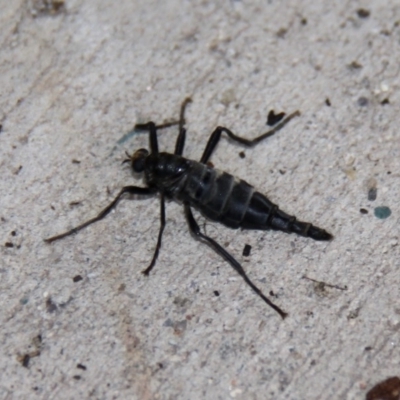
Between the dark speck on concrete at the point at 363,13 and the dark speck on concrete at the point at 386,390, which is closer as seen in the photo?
the dark speck on concrete at the point at 386,390

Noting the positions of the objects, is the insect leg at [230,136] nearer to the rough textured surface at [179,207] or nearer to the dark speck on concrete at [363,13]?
the rough textured surface at [179,207]

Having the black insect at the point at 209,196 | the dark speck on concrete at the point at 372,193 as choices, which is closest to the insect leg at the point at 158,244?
the black insect at the point at 209,196

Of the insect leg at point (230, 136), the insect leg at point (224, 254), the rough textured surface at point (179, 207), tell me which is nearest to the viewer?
the rough textured surface at point (179, 207)

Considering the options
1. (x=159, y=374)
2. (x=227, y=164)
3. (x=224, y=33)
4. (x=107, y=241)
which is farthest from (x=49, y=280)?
(x=224, y=33)

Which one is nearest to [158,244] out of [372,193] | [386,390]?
[372,193]

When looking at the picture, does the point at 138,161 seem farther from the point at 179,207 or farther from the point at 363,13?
the point at 363,13

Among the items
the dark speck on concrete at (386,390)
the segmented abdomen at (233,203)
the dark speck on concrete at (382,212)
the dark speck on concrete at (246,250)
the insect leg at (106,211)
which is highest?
the insect leg at (106,211)

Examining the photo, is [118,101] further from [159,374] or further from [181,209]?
[159,374]

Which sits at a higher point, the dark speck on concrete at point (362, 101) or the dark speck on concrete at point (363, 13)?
the dark speck on concrete at point (363, 13)
